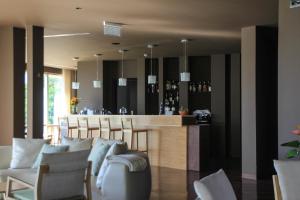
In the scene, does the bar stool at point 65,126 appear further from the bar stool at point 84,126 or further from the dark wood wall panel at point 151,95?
the dark wood wall panel at point 151,95

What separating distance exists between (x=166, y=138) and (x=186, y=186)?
229 cm

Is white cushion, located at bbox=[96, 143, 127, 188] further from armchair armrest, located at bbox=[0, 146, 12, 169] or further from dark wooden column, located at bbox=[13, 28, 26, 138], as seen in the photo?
dark wooden column, located at bbox=[13, 28, 26, 138]

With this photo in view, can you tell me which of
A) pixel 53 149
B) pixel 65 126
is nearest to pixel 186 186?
pixel 53 149

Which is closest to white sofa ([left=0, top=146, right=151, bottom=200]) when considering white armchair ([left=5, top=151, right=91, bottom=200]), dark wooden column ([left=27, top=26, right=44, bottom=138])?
white armchair ([left=5, top=151, right=91, bottom=200])

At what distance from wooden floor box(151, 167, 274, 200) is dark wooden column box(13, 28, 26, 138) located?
2863 millimetres

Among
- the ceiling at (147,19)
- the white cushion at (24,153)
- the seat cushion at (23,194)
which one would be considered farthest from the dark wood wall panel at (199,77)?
the seat cushion at (23,194)

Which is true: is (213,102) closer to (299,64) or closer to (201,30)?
(201,30)

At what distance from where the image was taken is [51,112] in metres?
14.8

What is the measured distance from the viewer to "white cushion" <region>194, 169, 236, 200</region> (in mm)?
2076

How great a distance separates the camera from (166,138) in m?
8.84

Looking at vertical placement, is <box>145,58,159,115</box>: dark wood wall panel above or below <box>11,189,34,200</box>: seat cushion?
above

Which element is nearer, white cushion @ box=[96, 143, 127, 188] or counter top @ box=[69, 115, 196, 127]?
white cushion @ box=[96, 143, 127, 188]

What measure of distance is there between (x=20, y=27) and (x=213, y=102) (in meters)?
5.72

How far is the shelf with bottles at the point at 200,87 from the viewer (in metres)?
12.0
